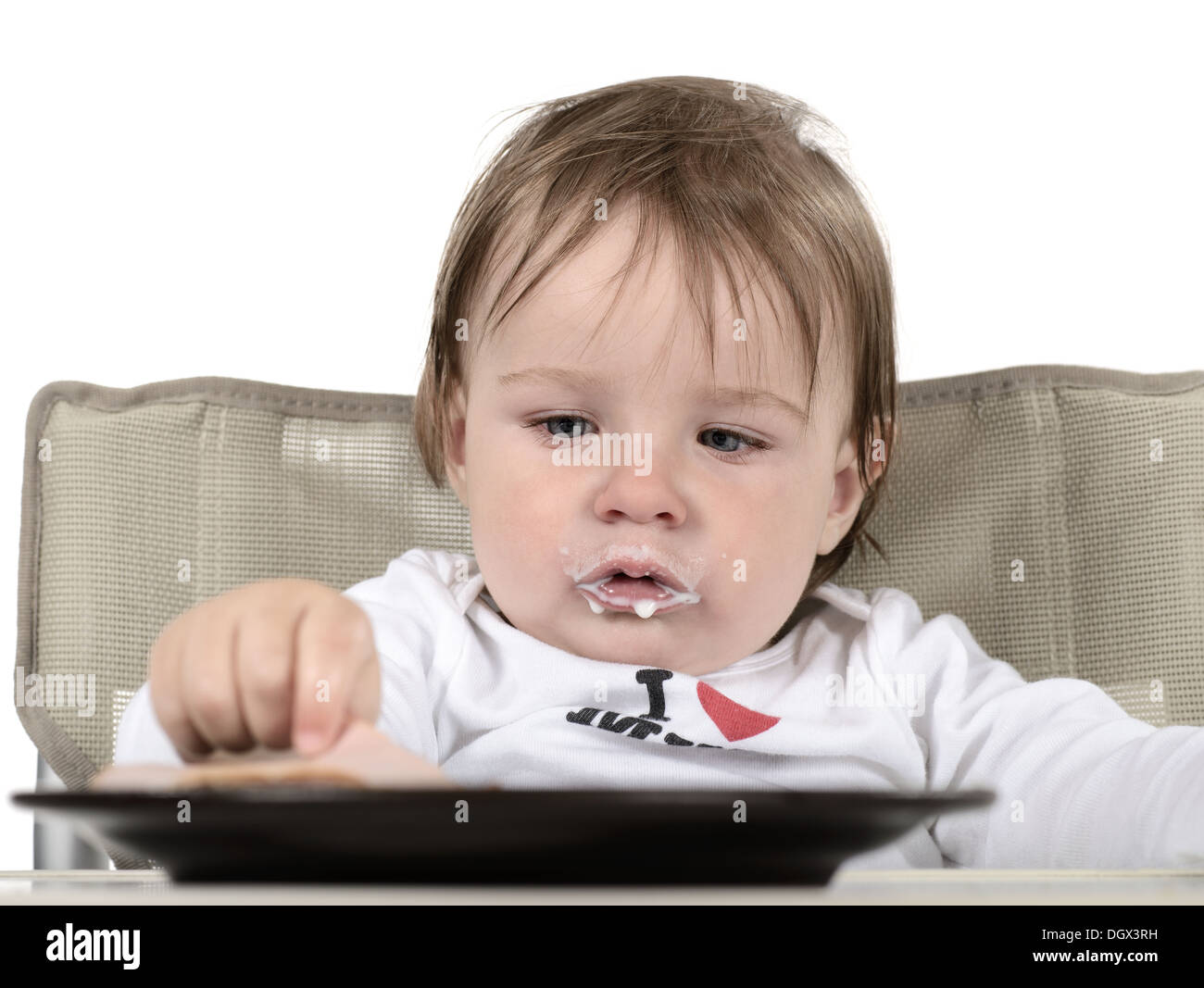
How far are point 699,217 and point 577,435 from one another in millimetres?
159

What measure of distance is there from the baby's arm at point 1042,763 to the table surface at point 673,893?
0.68ft

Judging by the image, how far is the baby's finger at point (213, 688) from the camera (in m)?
0.49

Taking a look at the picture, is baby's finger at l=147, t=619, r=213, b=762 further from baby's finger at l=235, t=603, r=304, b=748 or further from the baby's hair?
the baby's hair

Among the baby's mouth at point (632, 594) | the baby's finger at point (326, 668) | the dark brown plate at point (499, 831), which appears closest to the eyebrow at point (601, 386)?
the baby's mouth at point (632, 594)

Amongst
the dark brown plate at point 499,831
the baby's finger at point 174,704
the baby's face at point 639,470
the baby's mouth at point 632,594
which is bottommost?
the dark brown plate at point 499,831

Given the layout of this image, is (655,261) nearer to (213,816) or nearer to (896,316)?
(896,316)

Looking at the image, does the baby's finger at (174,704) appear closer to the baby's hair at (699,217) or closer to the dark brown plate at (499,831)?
the dark brown plate at (499,831)

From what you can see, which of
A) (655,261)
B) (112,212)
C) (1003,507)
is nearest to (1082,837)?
(1003,507)

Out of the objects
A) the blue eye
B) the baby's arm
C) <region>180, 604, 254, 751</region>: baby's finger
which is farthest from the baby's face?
<region>180, 604, 254, 751</region>: baby's finger

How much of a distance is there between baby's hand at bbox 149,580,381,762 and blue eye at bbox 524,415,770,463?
232mm

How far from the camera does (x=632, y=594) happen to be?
70 cm

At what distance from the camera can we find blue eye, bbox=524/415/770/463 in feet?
2.33

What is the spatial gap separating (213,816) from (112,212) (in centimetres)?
75

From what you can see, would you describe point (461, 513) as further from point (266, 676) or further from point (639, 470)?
point (266, 676)
